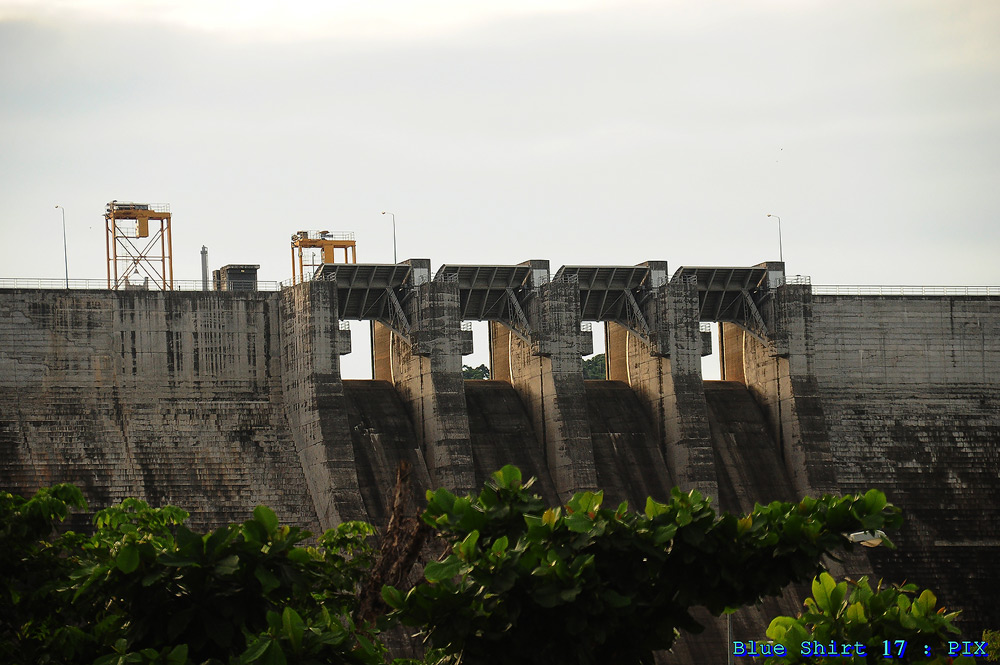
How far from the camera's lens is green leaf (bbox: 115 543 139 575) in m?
15.9

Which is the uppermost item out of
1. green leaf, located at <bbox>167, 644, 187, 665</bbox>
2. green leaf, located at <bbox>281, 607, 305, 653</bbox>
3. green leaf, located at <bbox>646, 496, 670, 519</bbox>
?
green leaf, located at <bbox>646, 496, 670, 519</bbox>

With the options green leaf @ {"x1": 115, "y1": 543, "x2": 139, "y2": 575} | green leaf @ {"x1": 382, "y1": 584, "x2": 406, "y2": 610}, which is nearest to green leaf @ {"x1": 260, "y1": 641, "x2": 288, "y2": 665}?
green leaf @ {"x1": 382, "y1": 584, "x2": 406, "y2": 610}

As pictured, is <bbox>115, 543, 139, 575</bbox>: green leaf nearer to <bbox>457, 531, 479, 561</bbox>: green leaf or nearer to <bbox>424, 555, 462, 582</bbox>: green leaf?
<bbox>424, 555, 462, 582</bbox>: green leaf

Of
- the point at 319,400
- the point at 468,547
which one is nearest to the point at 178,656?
the point at 468,547

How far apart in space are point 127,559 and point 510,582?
4.10 m

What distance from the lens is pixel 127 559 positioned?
15906 millimetres

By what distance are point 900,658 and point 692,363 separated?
4829 centimetres

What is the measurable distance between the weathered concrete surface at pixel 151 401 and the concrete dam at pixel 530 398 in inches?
3.3

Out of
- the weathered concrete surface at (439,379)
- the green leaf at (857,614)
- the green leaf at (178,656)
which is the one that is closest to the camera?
the green leaf at (178,656)

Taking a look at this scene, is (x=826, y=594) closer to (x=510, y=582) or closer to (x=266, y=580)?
(x=510, y=582)

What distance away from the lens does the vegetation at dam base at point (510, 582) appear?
1591cm

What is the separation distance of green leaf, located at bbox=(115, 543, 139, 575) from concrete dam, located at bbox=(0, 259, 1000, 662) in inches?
1555

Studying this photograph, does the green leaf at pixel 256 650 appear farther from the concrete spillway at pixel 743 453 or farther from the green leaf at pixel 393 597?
the concrete spillway at pixel 743 453

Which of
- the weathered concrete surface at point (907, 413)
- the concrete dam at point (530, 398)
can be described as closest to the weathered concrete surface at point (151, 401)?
the concrete dam at point (530, 398)
